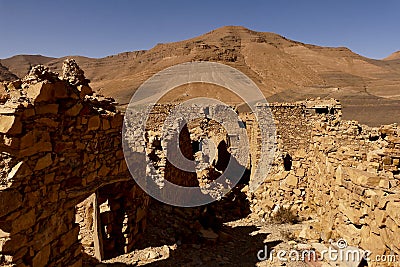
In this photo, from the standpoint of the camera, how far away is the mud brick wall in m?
3.08

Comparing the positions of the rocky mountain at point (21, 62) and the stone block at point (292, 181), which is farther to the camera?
the rocky mountain at point (21, 62)

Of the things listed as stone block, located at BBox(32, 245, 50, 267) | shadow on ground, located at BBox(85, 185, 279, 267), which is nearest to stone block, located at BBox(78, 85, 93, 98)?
stone block, located at BBox(32, 245, 50, 267)

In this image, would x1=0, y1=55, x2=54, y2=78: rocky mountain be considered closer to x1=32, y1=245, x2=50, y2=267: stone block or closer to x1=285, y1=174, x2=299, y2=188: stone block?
x1=285, y1=174, x2=299, y2=188: stone block

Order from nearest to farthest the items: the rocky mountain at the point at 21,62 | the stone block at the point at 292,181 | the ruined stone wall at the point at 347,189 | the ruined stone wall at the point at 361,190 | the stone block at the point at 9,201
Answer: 1. the stone block at the point at 9,201
2. the ruined stone wall at the point at 361,190
3. the ruined stone wall at the point at 347,189
4. the stone block at the point at 292,181
5. the rocky mountain at the point at 21,62

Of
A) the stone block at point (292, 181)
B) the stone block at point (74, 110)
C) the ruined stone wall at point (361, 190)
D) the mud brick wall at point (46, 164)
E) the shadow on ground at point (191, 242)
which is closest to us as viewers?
the mud brick wall at point (46, 164)

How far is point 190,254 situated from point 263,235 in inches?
83.9

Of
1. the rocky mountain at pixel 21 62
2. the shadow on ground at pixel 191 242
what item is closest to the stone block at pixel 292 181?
the shadow on ground at pixel 191 242

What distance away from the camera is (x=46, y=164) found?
3488mm

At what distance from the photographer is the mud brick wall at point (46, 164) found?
10.1 feet

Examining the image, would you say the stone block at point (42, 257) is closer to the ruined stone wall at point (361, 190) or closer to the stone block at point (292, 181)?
the ruined stone wall at point (361, 190)

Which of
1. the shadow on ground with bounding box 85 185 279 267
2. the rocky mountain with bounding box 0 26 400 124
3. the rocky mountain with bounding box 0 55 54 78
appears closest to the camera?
the shadow on ground with bounding box 85 185 279 267

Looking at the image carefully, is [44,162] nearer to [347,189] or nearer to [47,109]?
[47,109]

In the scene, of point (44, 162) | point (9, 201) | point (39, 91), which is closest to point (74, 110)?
point (39, 91)

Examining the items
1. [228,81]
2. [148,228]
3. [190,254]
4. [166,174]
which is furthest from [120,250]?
[228,81]
